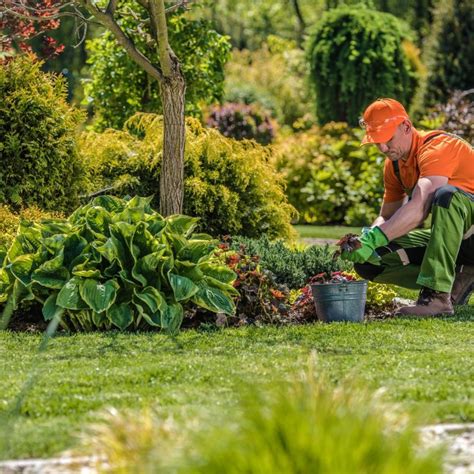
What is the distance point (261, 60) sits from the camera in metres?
32.0

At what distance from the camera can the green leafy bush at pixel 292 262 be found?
7277 millimetres

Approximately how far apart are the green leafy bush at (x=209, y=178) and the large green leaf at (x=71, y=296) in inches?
102

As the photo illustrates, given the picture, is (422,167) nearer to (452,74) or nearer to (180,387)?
(180,387)

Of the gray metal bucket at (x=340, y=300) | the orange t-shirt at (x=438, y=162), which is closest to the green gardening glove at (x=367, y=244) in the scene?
the gray metal bucket at (x=340, y=300)

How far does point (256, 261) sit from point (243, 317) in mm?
500

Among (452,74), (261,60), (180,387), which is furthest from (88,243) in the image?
(261,60)

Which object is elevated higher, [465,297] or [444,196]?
[444,196]

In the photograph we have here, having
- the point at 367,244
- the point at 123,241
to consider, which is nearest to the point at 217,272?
the point at 123,241

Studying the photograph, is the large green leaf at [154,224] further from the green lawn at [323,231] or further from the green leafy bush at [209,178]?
the green lawn at [323,231]

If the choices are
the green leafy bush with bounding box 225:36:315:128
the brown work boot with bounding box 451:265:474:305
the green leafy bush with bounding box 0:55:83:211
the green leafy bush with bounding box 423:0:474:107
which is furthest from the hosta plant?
the green leafy bush with bounding box 225:36:315:128

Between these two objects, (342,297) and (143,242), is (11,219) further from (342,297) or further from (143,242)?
(342,297)

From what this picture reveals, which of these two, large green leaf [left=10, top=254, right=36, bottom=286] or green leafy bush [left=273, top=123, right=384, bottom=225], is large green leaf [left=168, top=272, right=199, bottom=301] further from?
green leafy bush [left=273, top=123, right=384, bottom=225]

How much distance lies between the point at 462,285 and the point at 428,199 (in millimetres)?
952

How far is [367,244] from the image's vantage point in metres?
6.31
